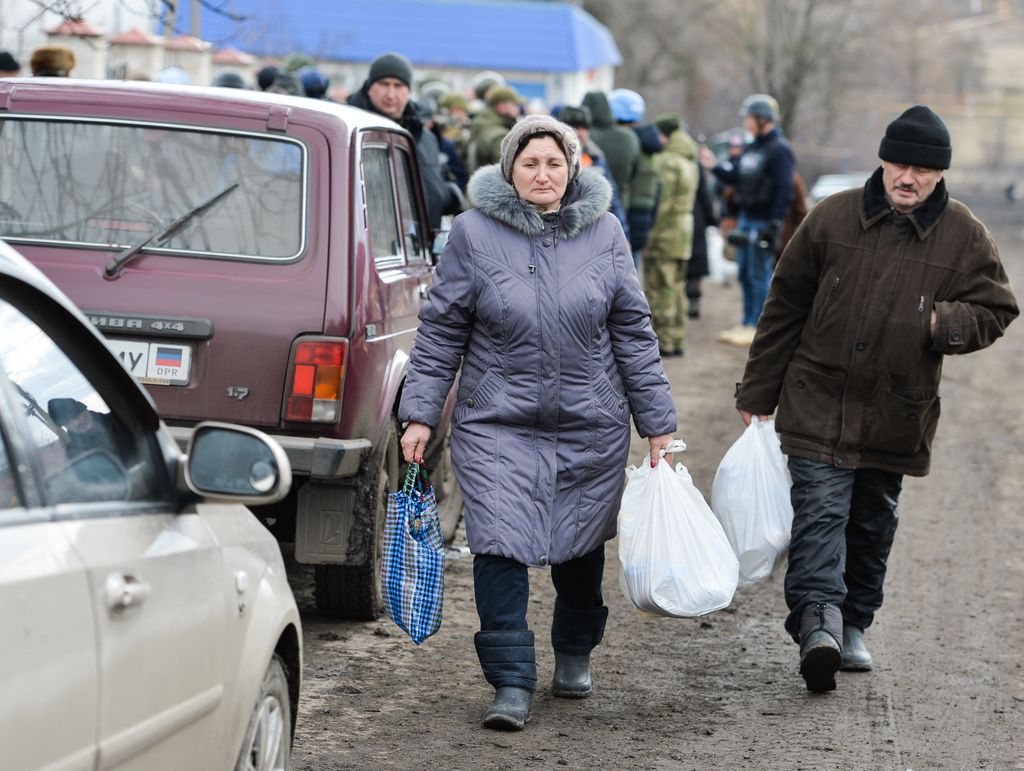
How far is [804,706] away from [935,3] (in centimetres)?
7262

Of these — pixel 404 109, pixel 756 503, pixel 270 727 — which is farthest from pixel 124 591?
pixel 404 109

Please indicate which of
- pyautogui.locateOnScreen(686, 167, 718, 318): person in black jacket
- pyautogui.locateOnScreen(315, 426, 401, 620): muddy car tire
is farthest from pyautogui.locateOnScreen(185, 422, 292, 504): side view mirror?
pyautogui.locateOnScreen(686, 167, 718, 318): person in black jacket

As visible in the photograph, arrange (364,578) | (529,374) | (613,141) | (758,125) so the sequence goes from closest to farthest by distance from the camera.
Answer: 1. (529,374)
2. (364,578)
3. (613,141)
4. (758,125)

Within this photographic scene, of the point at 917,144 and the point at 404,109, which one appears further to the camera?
the point at 404,109

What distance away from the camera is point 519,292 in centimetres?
535

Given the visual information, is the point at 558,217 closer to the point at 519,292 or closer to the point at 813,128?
the point at 519,292

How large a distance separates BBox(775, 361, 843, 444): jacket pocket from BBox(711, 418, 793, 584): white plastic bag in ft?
0.43

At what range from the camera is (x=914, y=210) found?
594 cm

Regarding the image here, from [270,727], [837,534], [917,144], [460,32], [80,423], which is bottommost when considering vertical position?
[837,534]

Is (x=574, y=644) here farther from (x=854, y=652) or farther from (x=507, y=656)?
(x=854, y=652)

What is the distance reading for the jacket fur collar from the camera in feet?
19.4

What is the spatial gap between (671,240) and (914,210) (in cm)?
992

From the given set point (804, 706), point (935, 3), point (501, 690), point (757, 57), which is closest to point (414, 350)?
point (501, 690)

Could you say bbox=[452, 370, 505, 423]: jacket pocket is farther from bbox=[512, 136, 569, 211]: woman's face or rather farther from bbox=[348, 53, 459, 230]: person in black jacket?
bbox=[348, 53, 459, 230]: person in black jacket
